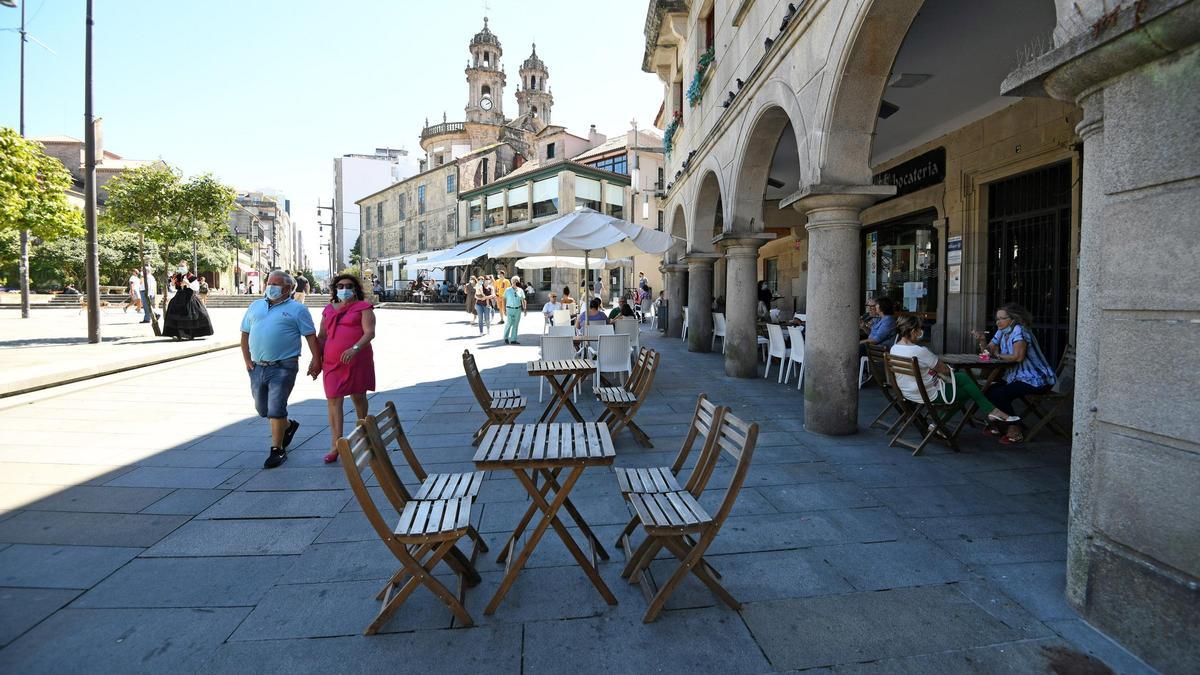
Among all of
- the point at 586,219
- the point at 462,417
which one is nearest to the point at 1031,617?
the point at 462,417

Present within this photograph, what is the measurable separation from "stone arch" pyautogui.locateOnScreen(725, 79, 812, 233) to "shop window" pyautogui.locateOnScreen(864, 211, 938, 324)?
322 centimetres

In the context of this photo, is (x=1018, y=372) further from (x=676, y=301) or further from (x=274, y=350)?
(x=676, y=301)

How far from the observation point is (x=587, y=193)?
35.5 metres

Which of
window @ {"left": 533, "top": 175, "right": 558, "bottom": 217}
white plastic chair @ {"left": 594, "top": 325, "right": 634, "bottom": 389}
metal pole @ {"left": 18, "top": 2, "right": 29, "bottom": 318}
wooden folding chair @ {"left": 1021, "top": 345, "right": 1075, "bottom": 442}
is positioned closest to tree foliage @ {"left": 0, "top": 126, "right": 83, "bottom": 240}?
metal pole @ {"left": 18, "top": 2, "right": 29, "bottom": 318}

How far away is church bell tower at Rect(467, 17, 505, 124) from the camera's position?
52906 millimetres

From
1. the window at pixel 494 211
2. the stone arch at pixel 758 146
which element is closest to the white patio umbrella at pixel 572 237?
the stone arch at pixel 758 146

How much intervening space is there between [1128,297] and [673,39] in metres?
14.5

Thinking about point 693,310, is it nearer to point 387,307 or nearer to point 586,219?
point 586,219

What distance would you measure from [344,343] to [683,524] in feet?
11.5

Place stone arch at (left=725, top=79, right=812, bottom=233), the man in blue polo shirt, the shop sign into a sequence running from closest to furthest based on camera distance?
the man in blue polo shirt < stone arch at (left=725, top=79, right=812, bottom=233) < the shop sign

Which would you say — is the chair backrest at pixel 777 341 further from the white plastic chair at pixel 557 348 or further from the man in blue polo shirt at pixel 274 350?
the man in blue polo shirt at pixel 274 350

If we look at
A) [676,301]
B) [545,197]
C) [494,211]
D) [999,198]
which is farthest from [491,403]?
[494,211]

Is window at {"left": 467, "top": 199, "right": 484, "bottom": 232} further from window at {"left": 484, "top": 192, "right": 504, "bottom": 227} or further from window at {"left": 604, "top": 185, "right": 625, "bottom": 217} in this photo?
window at {"left": 604, "top": 185, "right": 625, "bottom": 217}

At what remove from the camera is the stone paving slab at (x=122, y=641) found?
2.24m
